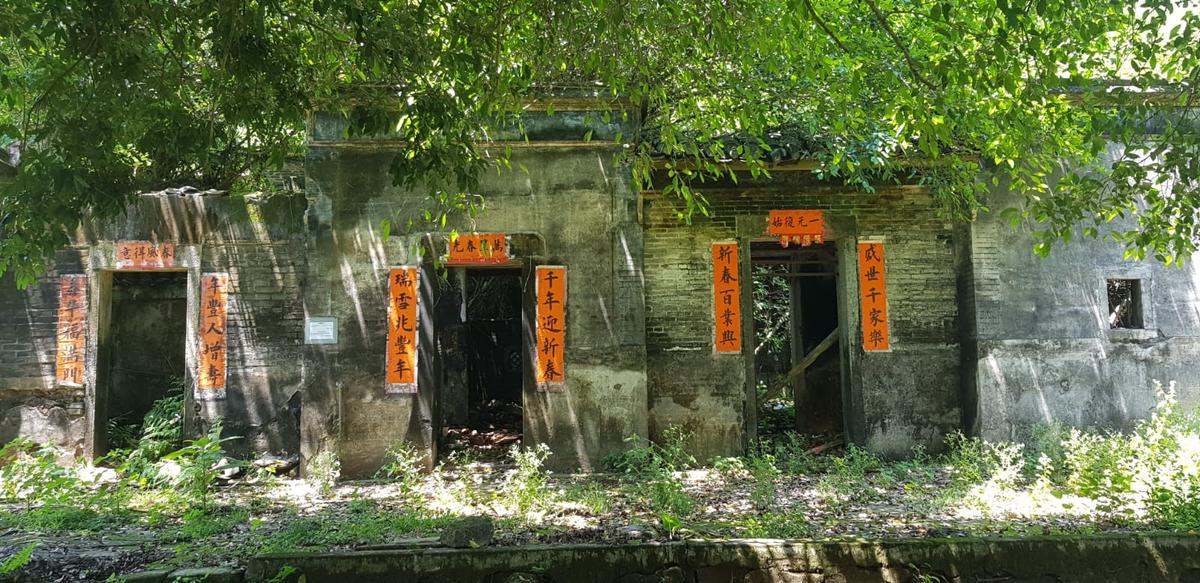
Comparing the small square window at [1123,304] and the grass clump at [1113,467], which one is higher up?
the small square window at [1123,304]

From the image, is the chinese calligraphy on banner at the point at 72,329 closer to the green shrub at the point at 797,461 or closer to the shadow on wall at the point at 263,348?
the shadow on wall at the point at 263,348

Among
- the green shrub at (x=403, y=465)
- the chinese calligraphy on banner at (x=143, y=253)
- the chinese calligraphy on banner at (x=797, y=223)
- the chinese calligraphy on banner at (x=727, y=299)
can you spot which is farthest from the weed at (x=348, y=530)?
the chinese calligraphy on banner at (x=797, y=223)

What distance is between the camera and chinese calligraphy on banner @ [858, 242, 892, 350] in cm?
792

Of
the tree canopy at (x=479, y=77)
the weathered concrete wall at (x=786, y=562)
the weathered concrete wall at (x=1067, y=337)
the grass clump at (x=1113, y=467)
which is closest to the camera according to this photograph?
the weathered concrete wall at (x=786, y=562)

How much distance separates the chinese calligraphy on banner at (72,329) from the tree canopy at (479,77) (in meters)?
2.01

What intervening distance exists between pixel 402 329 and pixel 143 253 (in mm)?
3066

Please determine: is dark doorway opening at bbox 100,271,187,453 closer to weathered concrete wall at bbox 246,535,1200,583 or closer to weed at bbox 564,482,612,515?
weed at bbox 564,482,612,515

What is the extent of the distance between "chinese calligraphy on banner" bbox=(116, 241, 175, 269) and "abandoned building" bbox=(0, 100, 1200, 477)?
18mm

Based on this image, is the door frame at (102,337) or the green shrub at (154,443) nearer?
the green shrub at (154,443)

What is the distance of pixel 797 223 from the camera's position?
26.4 ft

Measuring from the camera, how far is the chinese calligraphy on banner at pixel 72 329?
787 cm

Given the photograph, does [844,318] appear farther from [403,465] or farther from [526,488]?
[403,465]

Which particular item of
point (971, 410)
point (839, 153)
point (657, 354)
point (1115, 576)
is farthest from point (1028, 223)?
point (1115, 576)

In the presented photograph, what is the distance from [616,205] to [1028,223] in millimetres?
4422
